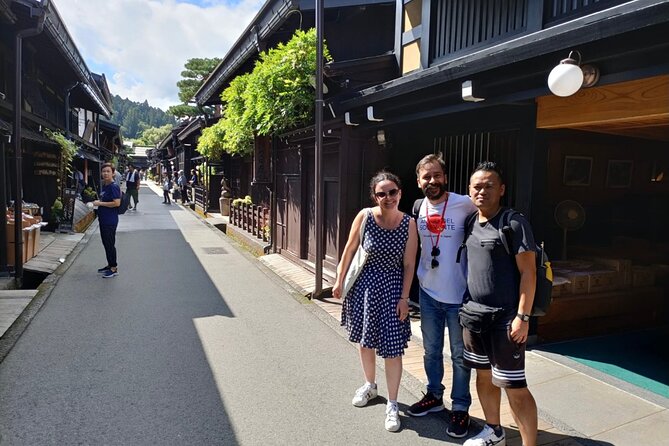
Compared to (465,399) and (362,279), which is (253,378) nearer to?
(362,279)

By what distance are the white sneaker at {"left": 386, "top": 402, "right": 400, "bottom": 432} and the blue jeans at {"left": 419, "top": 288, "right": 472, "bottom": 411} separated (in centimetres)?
35

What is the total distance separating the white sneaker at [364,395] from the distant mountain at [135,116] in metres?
154

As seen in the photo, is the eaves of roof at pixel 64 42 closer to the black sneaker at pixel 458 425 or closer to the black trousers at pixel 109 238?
the black trousers at pixel 109 238

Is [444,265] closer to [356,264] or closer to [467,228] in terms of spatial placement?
[467,228]

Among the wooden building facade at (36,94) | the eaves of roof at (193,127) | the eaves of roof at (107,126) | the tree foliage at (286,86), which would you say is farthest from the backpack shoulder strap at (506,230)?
the eaves of roof at (107,126)

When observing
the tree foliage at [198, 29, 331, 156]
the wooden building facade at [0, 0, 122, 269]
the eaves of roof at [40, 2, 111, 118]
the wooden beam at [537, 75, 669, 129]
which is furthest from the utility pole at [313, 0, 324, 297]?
the eaves of roof at [40, 2, 111, 118]

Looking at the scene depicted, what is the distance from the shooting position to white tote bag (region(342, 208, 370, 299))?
12.0 feet

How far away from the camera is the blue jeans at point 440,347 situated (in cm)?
345

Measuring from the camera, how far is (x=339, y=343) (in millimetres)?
5422

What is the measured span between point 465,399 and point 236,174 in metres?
16.4

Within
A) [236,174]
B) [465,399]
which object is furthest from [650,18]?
[236,174]

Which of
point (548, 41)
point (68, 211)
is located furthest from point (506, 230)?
point (68, 211)

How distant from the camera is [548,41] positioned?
3.49m

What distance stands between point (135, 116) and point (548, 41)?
16948 centimetres
